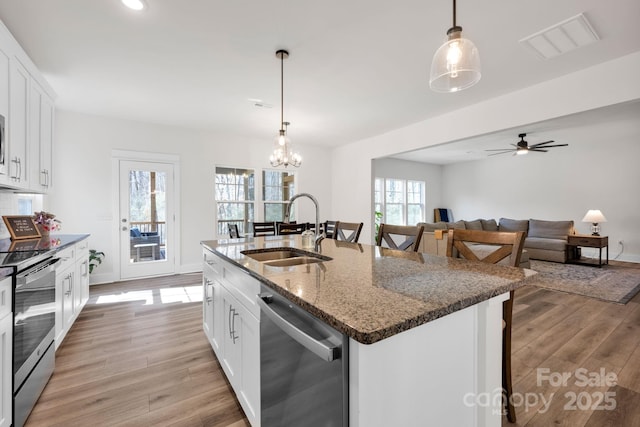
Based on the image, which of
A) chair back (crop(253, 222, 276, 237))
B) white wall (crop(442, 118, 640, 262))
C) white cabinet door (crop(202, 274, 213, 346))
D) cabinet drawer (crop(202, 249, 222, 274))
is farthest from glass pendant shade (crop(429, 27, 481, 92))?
white wall (crop(442, 118, 640, 262))

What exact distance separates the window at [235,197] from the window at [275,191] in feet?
0.92

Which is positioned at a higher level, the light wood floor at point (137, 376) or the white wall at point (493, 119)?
the white wall at point (493, 119)

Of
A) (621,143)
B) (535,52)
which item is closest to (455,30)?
(535,52)

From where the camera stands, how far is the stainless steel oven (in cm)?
149

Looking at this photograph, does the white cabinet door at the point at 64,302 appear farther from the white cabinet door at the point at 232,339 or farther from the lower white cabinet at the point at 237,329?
the white cabinet door at the point at 232,339

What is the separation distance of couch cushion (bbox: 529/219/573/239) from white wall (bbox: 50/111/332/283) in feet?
20.9

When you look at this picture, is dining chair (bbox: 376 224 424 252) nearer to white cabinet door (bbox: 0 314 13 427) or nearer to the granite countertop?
the granite countertop

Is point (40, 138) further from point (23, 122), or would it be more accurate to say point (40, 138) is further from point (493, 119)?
point (493, 119)

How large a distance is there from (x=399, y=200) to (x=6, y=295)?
816 centimetres

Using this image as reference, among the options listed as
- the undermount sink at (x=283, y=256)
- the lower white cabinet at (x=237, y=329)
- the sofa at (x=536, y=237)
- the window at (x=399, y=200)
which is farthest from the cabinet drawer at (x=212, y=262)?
the window at (x=399, y=200)

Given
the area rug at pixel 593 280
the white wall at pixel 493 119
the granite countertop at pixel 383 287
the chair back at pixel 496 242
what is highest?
the white wall at pixel 493 119

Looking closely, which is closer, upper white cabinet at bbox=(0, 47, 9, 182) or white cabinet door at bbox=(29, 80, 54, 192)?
upper white cabinet at bbox=(0, 47, 9, 182)

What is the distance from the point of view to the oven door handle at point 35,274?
1514 millimetres

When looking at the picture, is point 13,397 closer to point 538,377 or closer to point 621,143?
point 538,377
